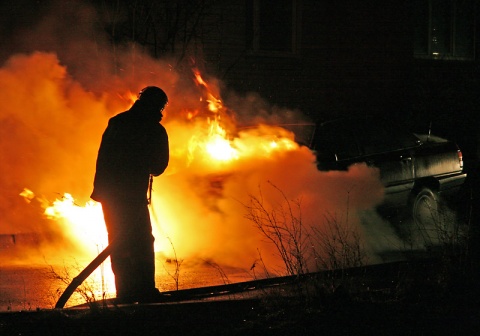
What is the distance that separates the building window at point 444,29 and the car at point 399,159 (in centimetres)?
826

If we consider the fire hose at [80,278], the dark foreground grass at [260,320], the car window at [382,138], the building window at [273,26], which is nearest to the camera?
the dark foreground grass at [260,320]

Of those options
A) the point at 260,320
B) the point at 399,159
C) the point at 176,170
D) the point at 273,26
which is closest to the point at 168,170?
the point at 176,170

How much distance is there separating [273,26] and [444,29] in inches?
→ 246

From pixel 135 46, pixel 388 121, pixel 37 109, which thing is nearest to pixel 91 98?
pixel 37 109

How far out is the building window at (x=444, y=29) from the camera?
20.8 meters

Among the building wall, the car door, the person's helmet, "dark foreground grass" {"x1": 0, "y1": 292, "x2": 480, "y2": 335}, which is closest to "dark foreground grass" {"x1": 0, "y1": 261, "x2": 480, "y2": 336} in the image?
"dark foreground grass" {"x1": 0, "y1": 292, "x2": 480, "y2": 335}

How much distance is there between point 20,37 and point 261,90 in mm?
4884

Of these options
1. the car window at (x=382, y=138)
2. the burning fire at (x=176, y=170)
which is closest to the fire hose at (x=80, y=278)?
the burning fire at (x=176, y=170)

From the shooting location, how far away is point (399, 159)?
12.1 m

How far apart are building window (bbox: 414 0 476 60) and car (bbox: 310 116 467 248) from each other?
8.26 metres

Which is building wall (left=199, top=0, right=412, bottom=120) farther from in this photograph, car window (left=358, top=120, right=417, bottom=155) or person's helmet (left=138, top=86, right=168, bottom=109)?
person's helmet (left=138, top=86, right=168, bottom=109)

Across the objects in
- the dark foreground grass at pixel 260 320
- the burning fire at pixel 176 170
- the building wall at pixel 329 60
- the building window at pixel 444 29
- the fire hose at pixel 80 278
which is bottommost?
the dark foreground grass at pixel 260 320

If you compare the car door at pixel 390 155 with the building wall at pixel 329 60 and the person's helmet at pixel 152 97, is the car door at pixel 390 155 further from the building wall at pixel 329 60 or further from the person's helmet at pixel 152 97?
the person's helmet at pixel 152 97

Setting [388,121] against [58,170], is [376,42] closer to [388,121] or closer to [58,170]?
[388,121]
